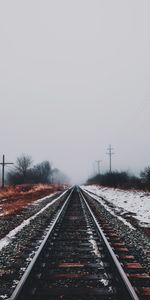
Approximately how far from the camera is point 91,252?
6.65 metres

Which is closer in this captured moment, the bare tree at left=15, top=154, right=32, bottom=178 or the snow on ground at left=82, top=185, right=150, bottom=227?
the snow on ground at left=82, top=185, right=150, bottom=227

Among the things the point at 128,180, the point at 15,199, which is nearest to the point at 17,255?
the point at 15,199

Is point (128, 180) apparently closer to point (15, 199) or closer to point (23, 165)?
point (15, 199)

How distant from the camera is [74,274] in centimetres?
504

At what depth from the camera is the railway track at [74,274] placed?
409 centimetres

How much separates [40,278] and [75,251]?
2.08 meters

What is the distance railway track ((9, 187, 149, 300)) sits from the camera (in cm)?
409

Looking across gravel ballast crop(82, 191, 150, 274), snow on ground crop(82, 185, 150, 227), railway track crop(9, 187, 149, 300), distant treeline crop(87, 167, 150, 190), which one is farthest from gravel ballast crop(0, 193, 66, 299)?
distant treeline crop(87, 167, 150, 190)

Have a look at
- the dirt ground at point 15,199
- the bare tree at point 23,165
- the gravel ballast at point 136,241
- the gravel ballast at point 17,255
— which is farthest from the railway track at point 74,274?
the bare tree at point 23,165

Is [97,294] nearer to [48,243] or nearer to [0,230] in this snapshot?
[48,243]

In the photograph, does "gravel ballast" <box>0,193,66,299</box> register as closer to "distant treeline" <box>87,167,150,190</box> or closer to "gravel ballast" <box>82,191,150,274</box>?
"gravel ballast" <box>82,191,150,274</box>

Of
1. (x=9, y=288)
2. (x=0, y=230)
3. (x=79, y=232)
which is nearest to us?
(x=9, y=288)

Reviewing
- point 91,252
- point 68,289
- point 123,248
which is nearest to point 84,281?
point 68,289

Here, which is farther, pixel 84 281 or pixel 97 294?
pixel 84 281
